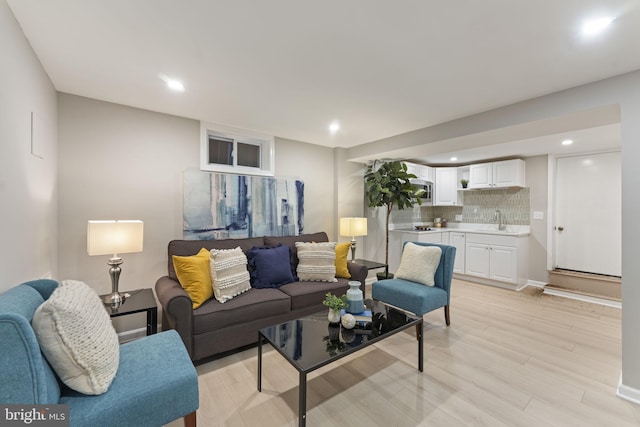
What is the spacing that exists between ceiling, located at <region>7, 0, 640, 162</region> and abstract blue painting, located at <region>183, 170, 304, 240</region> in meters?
0.88

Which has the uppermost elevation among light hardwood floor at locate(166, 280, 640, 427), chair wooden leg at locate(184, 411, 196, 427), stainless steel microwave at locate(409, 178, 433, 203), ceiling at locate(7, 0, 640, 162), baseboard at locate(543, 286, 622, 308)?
ceiling at locate(7, 0, 640, 162)

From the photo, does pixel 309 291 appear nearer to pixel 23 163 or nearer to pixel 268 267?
pixel 268 267

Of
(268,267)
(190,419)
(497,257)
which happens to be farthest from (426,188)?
(190,419)

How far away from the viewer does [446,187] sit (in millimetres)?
5605

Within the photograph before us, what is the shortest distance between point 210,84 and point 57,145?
1503 millimetres

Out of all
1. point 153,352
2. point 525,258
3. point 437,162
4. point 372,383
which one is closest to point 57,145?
point 153,352

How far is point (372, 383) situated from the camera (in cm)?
208

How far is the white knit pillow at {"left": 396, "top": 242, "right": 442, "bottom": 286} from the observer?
2998 mm

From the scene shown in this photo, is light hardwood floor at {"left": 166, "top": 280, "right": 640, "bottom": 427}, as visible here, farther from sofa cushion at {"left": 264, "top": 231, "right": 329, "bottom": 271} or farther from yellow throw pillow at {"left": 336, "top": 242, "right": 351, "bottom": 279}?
sofa cushion at {"left": 264, "top": 231, "right": 329, "bottom": 271}

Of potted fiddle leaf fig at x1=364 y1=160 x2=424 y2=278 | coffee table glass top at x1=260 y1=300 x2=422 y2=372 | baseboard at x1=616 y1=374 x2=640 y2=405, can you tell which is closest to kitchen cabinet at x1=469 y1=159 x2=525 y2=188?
potted fiddle leaf fig at x1=364 y1=160 x2=424 y2=278

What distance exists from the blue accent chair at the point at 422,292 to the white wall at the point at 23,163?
9.60 ft

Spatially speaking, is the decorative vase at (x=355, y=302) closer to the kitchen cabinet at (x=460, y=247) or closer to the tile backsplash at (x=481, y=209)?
the tile backsplash at (x=481, y=209)

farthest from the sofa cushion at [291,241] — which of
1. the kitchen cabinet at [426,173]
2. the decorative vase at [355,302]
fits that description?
the kitchen cabinet at [426,173]

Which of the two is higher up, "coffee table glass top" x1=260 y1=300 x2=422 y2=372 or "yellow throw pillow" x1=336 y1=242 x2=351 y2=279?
"yellow throw pillow" x1=336 y1=242 x2=351 y2=279
